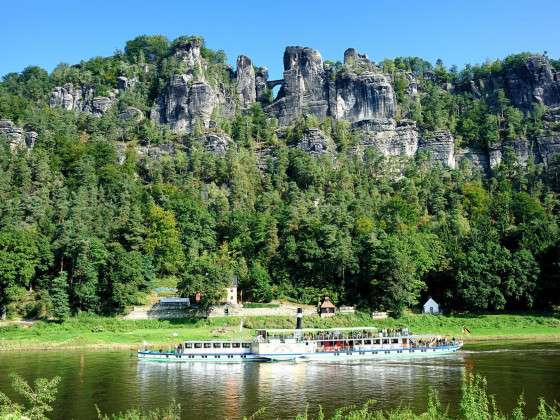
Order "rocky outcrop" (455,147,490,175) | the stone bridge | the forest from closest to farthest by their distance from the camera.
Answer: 1. the forest
2. "rocky outcrop" (455,147,490,175)
3. the stone bridge

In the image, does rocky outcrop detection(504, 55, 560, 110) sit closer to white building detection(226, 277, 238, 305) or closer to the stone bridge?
the stone bridge

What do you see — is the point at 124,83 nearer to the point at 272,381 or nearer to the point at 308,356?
the point at 308,356

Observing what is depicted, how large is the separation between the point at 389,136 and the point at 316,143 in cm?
2129

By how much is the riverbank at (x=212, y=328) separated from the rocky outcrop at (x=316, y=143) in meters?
64.6

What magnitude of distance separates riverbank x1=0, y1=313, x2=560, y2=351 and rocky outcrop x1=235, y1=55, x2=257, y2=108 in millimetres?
99963

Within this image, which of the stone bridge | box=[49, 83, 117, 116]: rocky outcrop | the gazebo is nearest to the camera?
the gazebo

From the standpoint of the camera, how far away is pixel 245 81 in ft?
566

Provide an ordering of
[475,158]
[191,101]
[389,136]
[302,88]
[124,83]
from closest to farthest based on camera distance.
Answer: [475,158], [389,136], [191,101], [302,88], [124,83]

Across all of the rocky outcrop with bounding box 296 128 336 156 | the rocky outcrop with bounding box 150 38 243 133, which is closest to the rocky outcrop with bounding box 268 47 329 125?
the rocky outcrop with bounding box 150 38 243 133

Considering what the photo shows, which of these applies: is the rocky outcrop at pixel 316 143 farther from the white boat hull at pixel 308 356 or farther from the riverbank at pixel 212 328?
the white boat hull at pixel 308 356

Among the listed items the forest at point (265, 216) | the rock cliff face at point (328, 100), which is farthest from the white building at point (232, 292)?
the rock cliff face at point (328, 100)

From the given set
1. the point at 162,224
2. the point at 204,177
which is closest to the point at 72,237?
the point at 162,224

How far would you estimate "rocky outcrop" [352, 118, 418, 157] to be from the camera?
149 m

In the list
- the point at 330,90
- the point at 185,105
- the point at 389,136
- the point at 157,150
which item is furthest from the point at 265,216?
the point at 330,90
